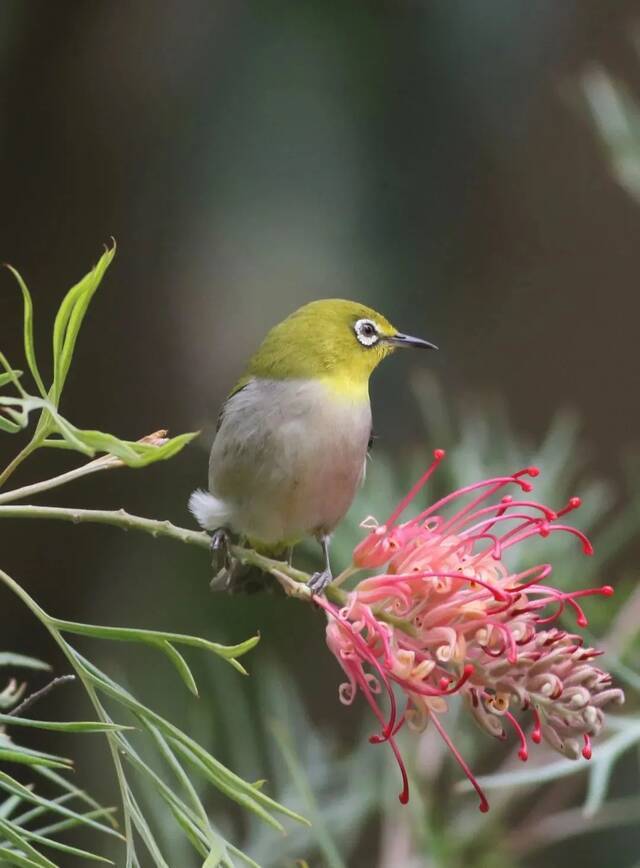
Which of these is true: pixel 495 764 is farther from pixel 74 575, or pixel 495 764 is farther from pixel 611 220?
pixel 611 220

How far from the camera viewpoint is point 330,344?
1.81m

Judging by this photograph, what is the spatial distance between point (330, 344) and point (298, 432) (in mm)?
166

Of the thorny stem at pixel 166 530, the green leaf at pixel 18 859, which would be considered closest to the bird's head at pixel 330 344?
the thorny stem at pixel 166 530

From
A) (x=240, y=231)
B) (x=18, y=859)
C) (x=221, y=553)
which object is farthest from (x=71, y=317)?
(x=240, y=231)

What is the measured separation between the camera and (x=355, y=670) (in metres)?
1.02

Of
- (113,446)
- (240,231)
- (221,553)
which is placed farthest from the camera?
(240,231)

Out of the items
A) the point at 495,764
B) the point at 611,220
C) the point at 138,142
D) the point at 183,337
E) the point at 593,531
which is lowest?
the point at 495,764

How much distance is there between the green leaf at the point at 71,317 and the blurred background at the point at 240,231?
1731mm

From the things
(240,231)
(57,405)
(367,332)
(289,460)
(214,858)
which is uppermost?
(240,231)

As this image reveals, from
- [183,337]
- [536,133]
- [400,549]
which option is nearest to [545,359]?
[536,133]

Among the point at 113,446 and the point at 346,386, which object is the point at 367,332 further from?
the point at 113,446

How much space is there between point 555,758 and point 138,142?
2.16 metres

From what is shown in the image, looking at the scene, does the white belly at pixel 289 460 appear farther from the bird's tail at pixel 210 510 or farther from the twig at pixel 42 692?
the twig at pixel 42 692

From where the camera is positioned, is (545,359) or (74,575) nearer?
(74,575)
